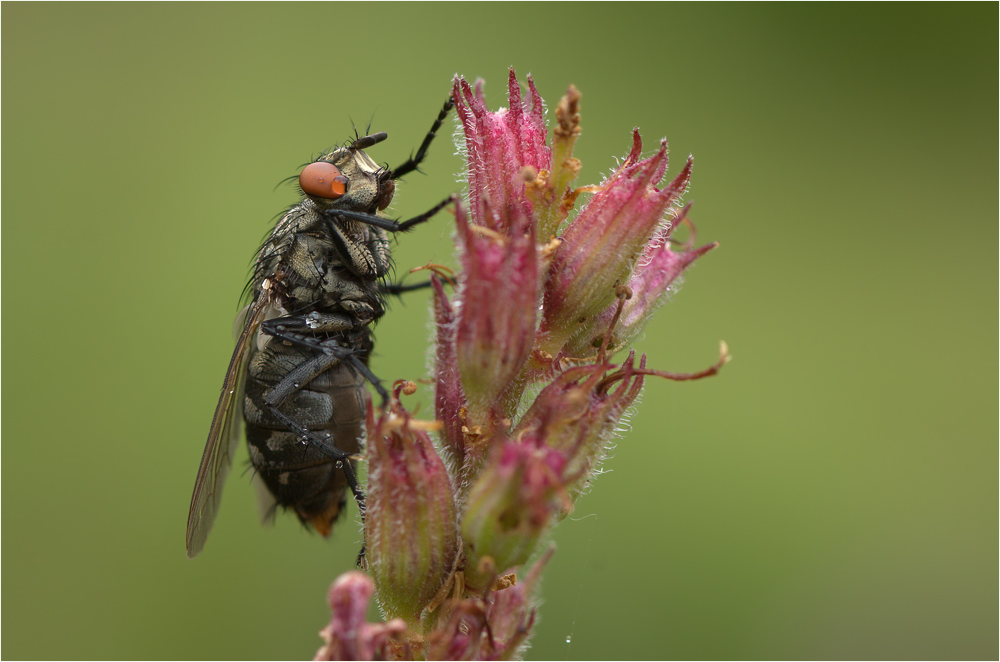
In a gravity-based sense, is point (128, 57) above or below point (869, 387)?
above

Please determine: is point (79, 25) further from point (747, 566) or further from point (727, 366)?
point (747, 566)

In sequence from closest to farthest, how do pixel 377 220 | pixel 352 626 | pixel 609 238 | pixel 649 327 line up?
pixel 352 626
pixel 609 238
pixel 377 220
pixel 649 327

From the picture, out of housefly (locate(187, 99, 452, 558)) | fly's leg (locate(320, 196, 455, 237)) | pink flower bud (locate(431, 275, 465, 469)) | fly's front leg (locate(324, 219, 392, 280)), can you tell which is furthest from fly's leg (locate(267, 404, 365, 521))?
pink flower bud (locate(431, 275, 465, 469))

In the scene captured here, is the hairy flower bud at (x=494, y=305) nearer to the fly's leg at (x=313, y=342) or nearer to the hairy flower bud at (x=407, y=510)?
the hairy flower bud at (x=407, y=510)

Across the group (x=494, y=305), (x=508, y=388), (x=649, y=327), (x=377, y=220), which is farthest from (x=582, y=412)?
(x=649, y=327)

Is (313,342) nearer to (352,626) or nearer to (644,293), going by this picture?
(644,293)

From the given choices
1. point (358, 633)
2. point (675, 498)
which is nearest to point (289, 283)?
point (358, 633)

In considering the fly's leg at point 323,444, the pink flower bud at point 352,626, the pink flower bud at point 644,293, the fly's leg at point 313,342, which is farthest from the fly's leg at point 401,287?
the pink flower bud at point 352,626
